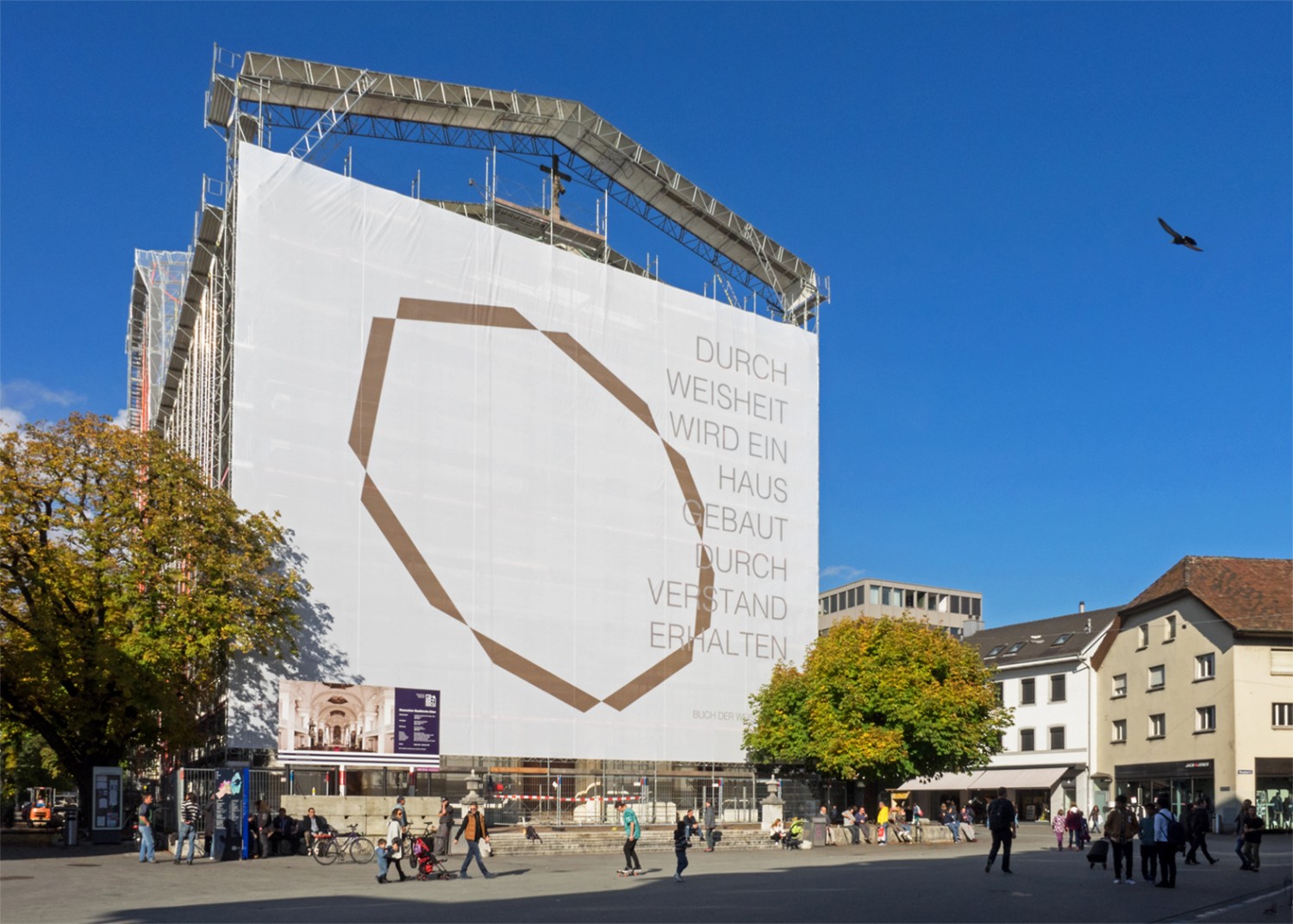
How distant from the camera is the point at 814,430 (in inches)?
2566

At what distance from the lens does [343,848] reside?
3422cm

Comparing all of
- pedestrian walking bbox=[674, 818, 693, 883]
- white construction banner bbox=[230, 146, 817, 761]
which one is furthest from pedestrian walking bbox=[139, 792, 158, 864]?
pedestrian walking bbox=[674, 818, 693, 883]

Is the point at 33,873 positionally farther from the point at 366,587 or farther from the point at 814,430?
the point at 814,430

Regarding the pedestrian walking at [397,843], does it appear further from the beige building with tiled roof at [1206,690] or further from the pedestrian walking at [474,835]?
the beige building with tiled roof at [1206,690]

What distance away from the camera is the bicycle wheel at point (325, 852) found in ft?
110

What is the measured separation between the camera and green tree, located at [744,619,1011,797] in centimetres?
5072

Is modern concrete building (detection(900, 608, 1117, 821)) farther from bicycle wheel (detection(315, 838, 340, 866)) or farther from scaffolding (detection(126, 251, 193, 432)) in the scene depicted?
scaffolding (detection(126, 251, 193, 432))

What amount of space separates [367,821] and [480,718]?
1277 cm

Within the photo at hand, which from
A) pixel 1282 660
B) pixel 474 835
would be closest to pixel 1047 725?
pixel 1282 660

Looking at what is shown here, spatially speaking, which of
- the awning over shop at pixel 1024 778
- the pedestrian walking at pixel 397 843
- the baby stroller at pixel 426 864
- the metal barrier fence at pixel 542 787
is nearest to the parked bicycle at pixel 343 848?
the pedestrian walking at pixel 397 843

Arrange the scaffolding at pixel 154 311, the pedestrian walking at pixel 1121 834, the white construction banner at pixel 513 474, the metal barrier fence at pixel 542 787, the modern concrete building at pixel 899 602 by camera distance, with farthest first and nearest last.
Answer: the modern concrete building at pixel 899 602, the scaffolding at pixel 154 311, the white construction banner at pixel 513 474, the metal barrier fence at pixel 542 787, the pedestrian walking at pixel 1121 834

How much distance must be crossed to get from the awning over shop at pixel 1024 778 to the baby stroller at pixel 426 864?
49531 millimetres

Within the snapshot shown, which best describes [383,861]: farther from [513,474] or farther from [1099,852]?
[513,474]

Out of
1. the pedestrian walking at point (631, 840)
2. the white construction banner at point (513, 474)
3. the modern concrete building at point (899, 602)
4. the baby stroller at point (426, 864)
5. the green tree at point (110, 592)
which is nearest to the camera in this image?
the baby stroller at point (426, 864)
